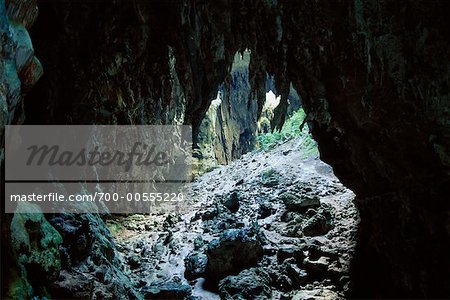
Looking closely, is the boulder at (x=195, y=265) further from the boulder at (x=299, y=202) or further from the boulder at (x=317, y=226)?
the boulder at (x=299, y=202)

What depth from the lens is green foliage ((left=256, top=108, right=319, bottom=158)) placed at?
58.6 feet

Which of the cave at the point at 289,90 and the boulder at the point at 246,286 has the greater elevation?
the cave at the point at 289,90

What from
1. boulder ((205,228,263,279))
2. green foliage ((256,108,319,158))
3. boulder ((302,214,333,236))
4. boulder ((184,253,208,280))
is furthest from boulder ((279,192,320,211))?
green foliage ((256,108,319,158))

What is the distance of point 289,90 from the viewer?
23.7 feet

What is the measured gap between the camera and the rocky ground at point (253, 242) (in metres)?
7.77

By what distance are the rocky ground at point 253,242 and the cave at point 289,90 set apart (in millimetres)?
142

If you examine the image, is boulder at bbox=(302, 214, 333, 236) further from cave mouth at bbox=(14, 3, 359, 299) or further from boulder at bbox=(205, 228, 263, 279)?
boulder at bbox=(205, 228, 263, 279)

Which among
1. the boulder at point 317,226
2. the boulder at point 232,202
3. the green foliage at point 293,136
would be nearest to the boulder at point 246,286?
the boulder at point 317,226

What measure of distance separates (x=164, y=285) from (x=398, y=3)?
6.62 m

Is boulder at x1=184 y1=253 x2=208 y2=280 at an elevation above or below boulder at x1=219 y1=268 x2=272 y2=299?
above

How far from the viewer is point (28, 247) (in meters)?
4.44

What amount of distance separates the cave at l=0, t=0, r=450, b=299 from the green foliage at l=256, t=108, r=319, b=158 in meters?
9.17

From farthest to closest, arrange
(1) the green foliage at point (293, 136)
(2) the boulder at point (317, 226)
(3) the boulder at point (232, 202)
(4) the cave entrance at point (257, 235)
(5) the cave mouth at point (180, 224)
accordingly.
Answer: (1) the green foliage at point (293, 136), (3) the boulder at point (232, 202), (2) the boulder at point (317, 226), (4) the cave entrance at point (257, 235), (5) the cave mouth at point (180, 224)

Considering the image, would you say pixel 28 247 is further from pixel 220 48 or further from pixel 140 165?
pixel 140 165
